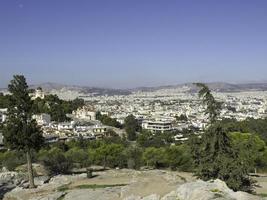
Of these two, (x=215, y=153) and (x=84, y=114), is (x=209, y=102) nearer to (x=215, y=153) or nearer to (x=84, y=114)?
(x=215, y=153)

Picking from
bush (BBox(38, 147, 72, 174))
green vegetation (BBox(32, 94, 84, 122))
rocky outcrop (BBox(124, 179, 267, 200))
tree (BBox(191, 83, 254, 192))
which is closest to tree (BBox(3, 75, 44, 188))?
bush (BBox(38, 147, 72, 174))

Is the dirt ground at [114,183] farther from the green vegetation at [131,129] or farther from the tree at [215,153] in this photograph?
the green vegetation at [131,129]

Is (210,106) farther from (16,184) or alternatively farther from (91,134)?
(91,134)

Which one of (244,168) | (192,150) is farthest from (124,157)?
(244,168)

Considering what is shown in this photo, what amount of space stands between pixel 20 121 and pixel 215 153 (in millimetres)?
11278

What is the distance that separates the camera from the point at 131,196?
19.1 meters

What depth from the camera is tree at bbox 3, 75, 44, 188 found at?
84.5ft

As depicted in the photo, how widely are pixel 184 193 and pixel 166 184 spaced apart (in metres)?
3.35

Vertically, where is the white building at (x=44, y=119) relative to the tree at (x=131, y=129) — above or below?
above

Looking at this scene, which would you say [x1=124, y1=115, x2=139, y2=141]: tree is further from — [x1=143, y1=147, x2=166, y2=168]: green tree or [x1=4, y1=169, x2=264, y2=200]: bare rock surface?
[x1=4, y1=169, x2=264, y2=200]: bare rock surface

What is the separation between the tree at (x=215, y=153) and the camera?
19.9 meters

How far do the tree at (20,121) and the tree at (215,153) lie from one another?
31.7ft

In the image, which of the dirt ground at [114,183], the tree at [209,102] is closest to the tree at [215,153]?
the tree at [209,102]

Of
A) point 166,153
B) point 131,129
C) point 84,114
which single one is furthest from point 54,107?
point 166,153
